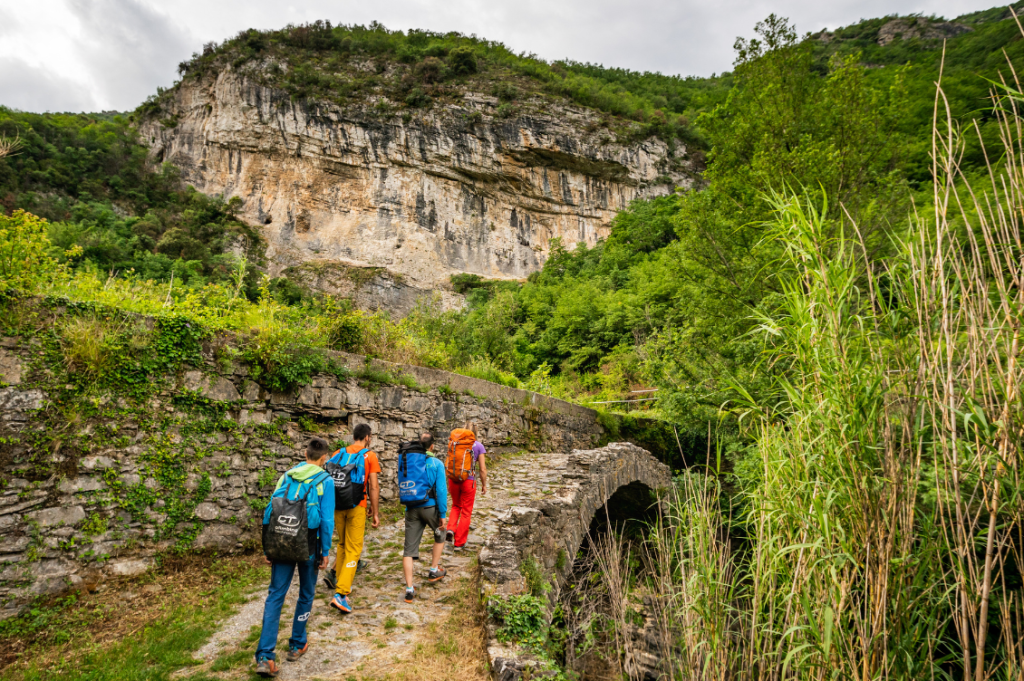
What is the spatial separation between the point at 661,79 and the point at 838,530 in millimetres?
62213

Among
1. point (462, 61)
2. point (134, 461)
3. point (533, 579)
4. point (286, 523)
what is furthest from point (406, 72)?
point (286, 523)

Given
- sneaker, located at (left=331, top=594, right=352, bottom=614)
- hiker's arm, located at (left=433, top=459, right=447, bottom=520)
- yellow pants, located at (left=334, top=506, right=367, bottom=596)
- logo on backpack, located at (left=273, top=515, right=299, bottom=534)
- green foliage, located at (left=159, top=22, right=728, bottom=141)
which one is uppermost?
green foliage, located at (left=159, top=22, right=728, bottom=141)

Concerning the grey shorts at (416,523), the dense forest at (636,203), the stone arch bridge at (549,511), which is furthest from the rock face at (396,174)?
the grey shorts at (416,523)

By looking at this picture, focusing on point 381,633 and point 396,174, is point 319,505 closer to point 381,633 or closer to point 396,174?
point 381,633

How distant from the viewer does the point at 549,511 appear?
5656mm

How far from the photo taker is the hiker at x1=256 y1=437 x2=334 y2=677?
298 centimetres

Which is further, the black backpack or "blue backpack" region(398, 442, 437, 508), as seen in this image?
"blue backpack" region(398, 442, 437, 508)

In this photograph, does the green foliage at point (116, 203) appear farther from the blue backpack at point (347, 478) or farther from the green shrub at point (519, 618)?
the green shrub at point (519, 618)


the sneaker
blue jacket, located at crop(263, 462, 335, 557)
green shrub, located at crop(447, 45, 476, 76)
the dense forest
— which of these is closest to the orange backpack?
the sneaker

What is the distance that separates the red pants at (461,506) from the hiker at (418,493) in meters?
0.64

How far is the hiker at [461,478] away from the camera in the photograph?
477cm

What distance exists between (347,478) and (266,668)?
1309 mm

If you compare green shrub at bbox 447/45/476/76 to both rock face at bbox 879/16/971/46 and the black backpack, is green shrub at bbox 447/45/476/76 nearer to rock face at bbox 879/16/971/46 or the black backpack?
rock face at bbox 879/16/971/46

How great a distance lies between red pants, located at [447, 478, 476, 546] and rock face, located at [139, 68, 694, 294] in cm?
2748
